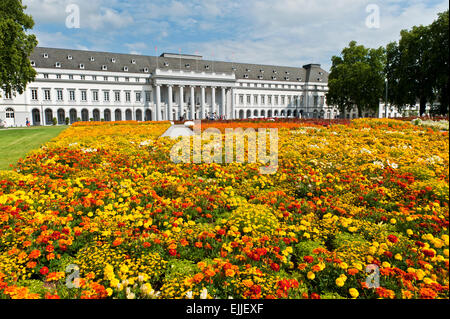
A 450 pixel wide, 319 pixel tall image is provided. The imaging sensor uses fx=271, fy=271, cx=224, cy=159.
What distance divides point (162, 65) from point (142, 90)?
320 inches

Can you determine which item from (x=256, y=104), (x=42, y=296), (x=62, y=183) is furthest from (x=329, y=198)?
(x=256, y=104)

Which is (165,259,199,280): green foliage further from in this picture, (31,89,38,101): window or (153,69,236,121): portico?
(31,89,38,101): window

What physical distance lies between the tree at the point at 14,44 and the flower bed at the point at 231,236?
21.6 m

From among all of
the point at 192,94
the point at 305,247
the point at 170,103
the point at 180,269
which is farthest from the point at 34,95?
the point at 305,247

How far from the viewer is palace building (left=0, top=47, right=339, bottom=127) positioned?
5575 centimetres

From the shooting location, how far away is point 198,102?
70875mm

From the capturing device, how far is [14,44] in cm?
2222

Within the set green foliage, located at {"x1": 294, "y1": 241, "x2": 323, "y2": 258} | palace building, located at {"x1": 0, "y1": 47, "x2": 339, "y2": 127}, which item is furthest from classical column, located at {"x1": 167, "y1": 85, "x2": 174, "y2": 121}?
green foliage, located at {"x1": 294, "y1": 241, "x2": 323, "y2": 258}

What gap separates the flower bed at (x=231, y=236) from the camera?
2678 mm

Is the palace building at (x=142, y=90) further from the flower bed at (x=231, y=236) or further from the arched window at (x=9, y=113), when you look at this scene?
the flower bed at (x=231, y=236)

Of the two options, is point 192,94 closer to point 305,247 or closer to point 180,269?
point 305,247

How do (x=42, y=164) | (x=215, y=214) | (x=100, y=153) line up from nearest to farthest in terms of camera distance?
(x=215, y=214) → (x=42, y=164) → (x=100, y=153)

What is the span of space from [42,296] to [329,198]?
435 cm
